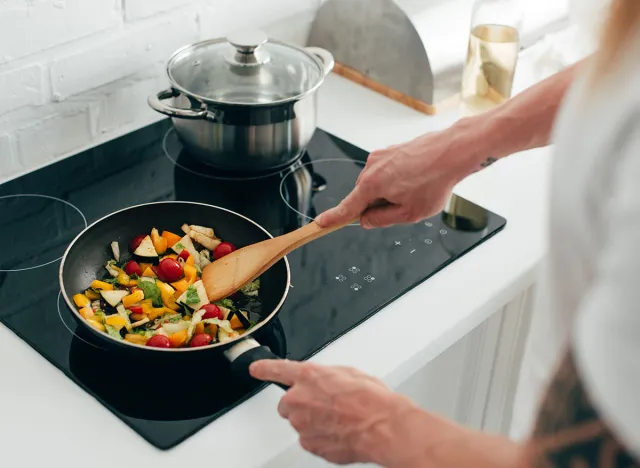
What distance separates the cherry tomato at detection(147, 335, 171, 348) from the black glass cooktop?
3cm

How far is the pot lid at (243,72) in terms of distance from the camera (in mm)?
1205

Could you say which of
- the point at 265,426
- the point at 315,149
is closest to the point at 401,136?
the point at 315,149

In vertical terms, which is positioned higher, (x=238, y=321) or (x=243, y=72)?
(x=243, y=72)

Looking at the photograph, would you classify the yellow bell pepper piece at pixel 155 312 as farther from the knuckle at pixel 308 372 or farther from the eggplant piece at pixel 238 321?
the knuckle at pixel 308 372

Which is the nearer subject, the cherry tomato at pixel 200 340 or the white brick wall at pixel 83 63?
the cherry tomato at pixel 200 340

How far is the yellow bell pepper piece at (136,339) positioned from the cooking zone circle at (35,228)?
0.20 m

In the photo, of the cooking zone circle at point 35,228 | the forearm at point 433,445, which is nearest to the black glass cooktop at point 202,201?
the cooking zone circle at point 35,228

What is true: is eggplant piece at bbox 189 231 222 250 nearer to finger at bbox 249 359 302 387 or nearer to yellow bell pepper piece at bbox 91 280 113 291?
yellow bell pepper piece at bbox 91 280 113 291

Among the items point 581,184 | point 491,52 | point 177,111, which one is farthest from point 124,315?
point 491,52

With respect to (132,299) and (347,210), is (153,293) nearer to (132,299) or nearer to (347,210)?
(132,299)

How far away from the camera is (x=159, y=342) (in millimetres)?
866

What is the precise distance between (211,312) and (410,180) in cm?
28

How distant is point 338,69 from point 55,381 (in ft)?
2.78

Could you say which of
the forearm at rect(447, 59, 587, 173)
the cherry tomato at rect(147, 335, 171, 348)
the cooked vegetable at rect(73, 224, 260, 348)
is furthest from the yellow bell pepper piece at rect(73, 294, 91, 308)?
the forearm at rect(447, 59, 587, 173)
